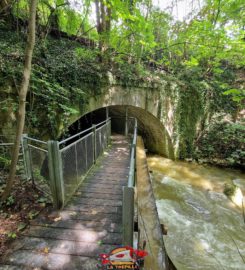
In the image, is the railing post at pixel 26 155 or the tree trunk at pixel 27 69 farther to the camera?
the railing post at pixel 26 155

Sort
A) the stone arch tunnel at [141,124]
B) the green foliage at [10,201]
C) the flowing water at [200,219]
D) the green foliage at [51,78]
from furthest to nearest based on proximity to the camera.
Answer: the stone arch tunnel at [141,124] → the green foliage at [51,78] → the flowing water at [200,219] → the green foliage at [10,201]

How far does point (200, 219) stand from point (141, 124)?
6074 millimetres

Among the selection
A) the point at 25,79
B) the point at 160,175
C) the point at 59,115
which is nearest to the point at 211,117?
the point at 160,175

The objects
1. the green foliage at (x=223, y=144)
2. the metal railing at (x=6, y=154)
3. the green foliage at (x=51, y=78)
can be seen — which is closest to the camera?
the metal railing at (x=6, y=154)

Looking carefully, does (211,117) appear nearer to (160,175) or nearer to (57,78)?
(160,175)

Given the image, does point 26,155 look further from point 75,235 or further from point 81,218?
point 75,235

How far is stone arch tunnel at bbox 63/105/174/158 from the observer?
26.4 feet

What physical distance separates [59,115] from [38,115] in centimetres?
52

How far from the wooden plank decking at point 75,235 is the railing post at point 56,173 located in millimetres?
221

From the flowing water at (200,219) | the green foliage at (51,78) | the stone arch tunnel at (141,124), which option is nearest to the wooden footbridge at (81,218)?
the green foliage at (51,78)

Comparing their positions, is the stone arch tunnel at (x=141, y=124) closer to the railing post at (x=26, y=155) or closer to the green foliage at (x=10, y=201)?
the railing post at (x=26, y=155)

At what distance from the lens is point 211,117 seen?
9.07 m

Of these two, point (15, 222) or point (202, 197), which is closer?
point (15, 222)

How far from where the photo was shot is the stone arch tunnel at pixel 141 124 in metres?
8.05
